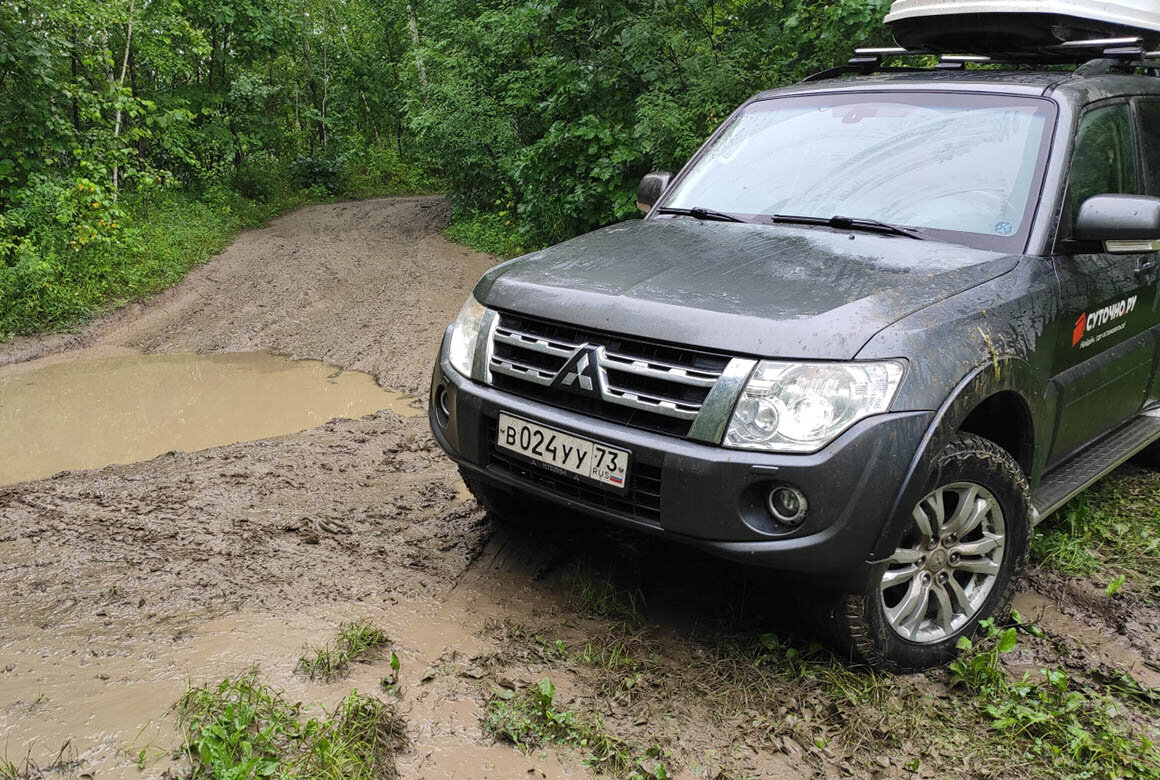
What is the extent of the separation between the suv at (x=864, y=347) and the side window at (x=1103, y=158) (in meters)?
0.01

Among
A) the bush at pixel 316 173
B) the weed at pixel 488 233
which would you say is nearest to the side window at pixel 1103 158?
the weed at pixel 488 233

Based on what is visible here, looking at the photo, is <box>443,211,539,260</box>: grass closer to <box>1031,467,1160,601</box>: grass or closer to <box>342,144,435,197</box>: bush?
<box>342,144,435,197</box>: bush

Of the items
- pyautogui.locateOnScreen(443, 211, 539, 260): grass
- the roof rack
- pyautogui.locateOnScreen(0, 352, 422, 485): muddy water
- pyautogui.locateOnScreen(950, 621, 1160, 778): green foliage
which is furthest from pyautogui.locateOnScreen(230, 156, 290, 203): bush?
pyautogui.locateOnScreen(950, 621, 1160, 778): green foliage

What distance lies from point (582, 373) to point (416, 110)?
15.1m

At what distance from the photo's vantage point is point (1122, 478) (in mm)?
4543

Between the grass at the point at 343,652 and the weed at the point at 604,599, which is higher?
the grass at the point at 343,652

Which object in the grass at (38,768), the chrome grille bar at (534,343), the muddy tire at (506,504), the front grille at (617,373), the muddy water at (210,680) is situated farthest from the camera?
the muddy tire at (506,504)

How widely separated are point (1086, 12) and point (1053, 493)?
2.27 meters

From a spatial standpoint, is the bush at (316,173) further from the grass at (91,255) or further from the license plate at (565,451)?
the license plate at (565,451)

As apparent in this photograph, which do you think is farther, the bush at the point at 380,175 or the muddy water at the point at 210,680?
the bush at the point at 380,175

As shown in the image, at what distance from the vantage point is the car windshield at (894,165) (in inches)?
126

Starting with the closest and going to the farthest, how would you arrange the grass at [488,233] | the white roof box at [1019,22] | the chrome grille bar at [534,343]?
the chrome grille bar at [534,343]
the white roof box at [1019,22]
the grass at [488,233]

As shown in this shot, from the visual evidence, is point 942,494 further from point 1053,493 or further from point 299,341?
point 299,341

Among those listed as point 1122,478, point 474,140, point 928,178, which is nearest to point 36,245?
point 474,140
